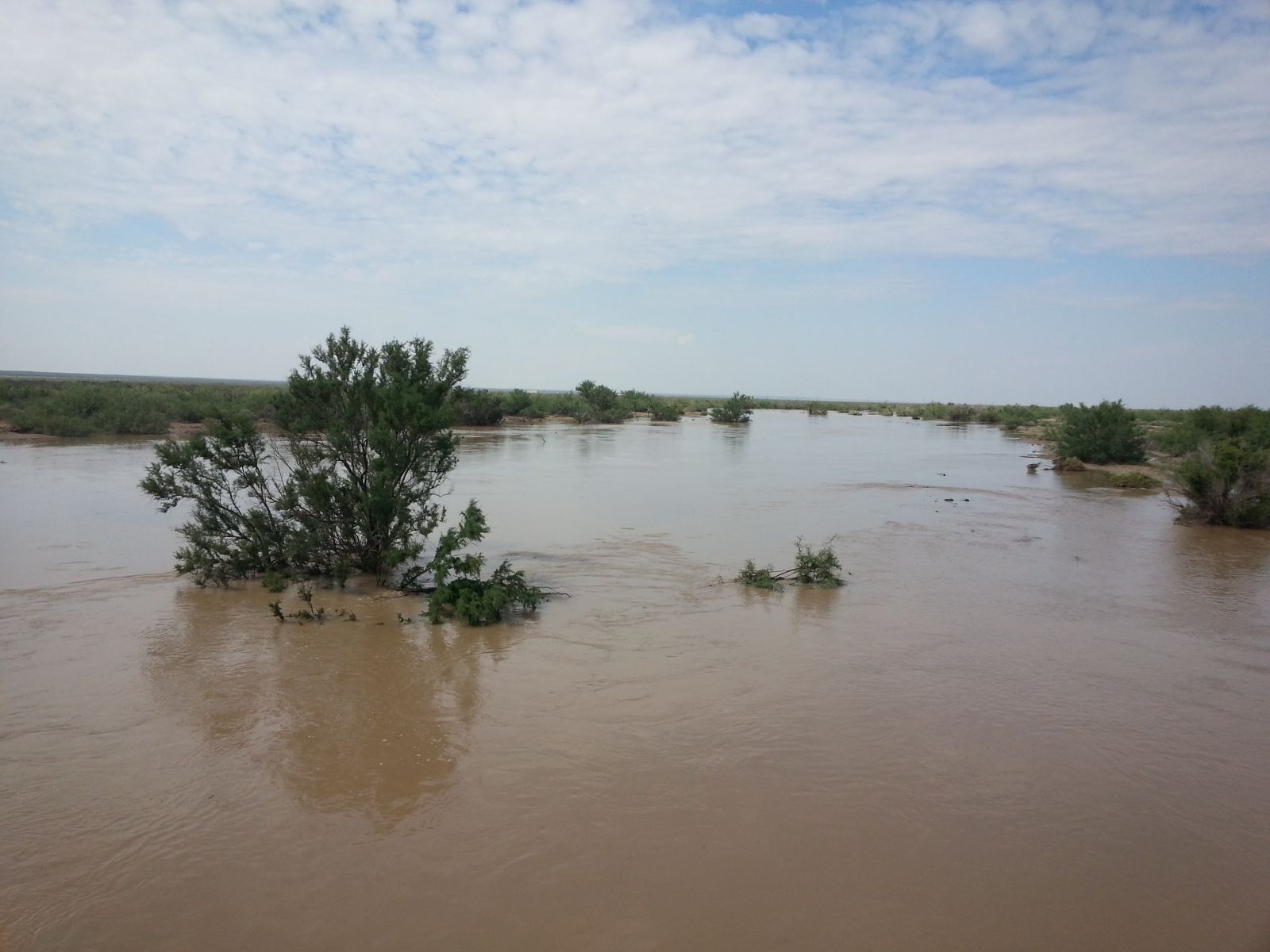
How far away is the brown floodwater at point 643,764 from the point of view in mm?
4121

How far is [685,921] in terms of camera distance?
4.05 meters

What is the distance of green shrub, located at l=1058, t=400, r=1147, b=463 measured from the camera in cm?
3047

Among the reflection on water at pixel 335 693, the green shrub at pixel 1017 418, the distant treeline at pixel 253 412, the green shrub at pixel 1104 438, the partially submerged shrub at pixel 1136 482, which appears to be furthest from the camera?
the green shrub at pixel 1017 418

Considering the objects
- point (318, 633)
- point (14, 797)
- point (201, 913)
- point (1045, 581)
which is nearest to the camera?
point (201, 913)

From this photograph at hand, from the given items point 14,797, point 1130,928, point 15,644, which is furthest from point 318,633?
point 1130,928

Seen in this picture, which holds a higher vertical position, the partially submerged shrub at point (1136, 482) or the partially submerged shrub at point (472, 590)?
the partially submerged shrub at point (1136, 482)

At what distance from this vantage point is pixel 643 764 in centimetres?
570

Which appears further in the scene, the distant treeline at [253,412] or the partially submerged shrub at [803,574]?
the distant treeline at [253,412]

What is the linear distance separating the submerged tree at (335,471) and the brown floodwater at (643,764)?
0.62 meters

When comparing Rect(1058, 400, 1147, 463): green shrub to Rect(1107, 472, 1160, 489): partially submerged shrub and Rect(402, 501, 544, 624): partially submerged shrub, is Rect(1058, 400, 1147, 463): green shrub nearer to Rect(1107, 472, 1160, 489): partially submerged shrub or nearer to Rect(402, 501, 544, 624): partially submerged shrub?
Rect(1107, 472, 1160, 489): partially submerged shrub

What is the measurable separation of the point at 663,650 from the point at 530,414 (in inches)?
1843

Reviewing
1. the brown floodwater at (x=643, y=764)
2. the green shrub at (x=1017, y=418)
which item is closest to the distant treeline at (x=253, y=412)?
the brown floodwater at (x=643, y=764)

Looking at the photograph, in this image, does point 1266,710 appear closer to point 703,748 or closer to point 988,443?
point 703,748

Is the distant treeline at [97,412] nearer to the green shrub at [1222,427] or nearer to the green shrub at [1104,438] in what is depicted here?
the green shrub at [1104,438]
